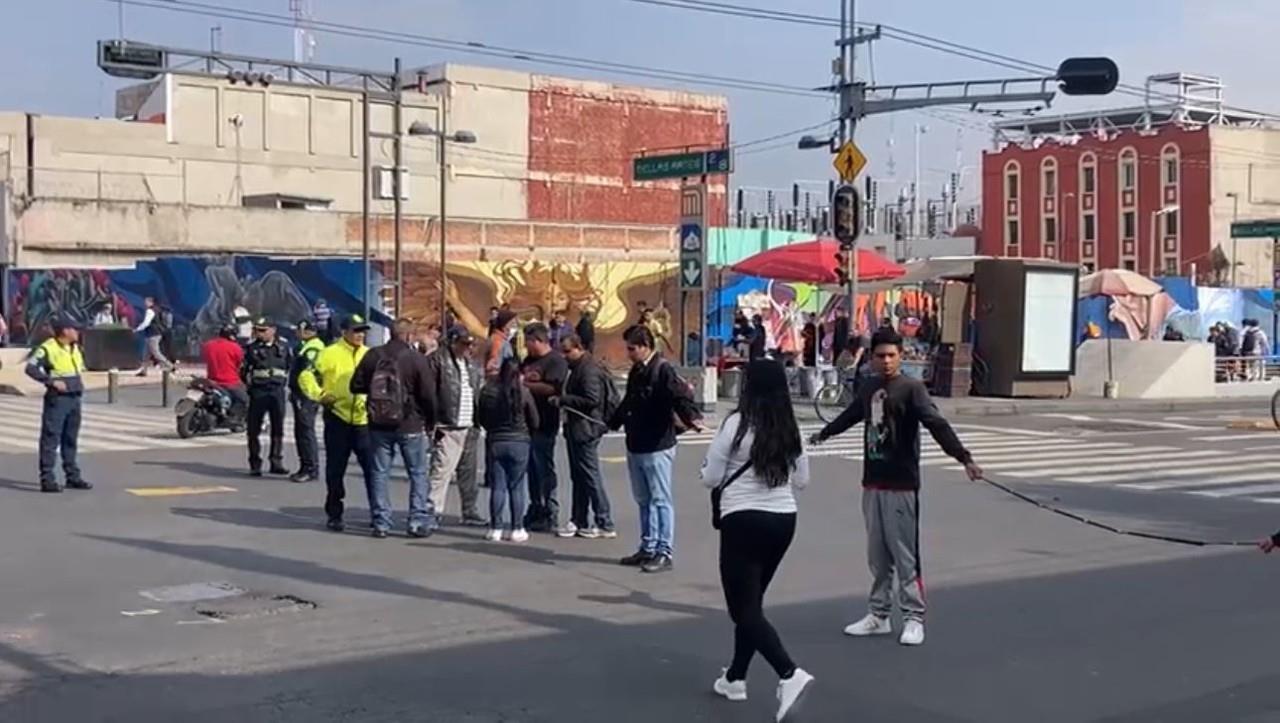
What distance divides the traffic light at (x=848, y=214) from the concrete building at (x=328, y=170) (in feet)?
78.0

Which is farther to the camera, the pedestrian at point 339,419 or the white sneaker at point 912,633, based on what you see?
the pedestrian at point 339,419

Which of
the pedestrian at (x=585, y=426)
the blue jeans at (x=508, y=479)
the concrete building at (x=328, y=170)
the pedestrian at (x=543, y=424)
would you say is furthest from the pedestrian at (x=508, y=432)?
the concrete building at (x=328, y=170)

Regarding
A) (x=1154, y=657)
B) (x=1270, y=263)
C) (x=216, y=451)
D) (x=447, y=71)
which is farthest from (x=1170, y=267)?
(x=1154, y=657)

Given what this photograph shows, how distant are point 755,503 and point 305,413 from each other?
36.7 ft

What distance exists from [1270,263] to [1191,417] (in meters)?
56.2

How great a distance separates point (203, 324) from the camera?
136 feet

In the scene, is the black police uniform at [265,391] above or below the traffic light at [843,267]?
below

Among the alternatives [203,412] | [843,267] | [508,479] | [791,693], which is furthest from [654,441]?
[843,267]

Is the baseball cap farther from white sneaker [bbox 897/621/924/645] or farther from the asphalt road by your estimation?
white sneaker [bbox 897/621/924/645]

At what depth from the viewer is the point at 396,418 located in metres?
13.2

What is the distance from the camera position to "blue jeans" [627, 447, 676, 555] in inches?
470

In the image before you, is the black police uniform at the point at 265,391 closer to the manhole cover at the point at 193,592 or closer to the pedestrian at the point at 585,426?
the pedestrian at the point at 585,426

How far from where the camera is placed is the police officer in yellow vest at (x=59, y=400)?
16.3 m

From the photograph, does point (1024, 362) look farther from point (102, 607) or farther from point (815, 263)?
point (102, 607)
